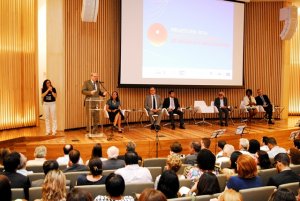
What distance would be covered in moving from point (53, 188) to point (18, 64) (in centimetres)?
763

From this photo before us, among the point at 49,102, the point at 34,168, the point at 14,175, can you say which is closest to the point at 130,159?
the point at 14,175

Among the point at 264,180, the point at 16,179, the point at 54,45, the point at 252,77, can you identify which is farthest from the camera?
the point at 252,77

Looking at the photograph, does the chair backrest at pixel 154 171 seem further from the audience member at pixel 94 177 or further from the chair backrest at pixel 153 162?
the audience member at pixel 94 177

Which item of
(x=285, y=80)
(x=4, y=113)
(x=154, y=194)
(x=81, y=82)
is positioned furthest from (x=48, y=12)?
(x=285, y=80)

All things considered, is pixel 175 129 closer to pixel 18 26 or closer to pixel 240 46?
pixel 240 46

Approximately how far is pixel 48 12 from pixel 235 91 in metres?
7.29

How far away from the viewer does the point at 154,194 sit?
209cm

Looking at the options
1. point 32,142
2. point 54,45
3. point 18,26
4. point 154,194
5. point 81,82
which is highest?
point 18,26

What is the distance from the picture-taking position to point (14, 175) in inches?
148

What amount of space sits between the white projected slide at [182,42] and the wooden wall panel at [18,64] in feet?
9.02

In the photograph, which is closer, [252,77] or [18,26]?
[18,26]

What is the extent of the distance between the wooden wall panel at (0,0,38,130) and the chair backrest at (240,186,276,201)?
307 inches

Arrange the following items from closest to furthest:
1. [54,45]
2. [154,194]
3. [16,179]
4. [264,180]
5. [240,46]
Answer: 1. [154,194]
2. [16,179]
3. [264,180]
4. [54,45]
5. [240,46]

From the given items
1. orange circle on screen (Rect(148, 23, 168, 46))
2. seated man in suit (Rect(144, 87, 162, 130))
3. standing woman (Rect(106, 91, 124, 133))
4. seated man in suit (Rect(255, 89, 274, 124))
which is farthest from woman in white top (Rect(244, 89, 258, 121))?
standing woman (Rect(106, 91, 124, 133))
